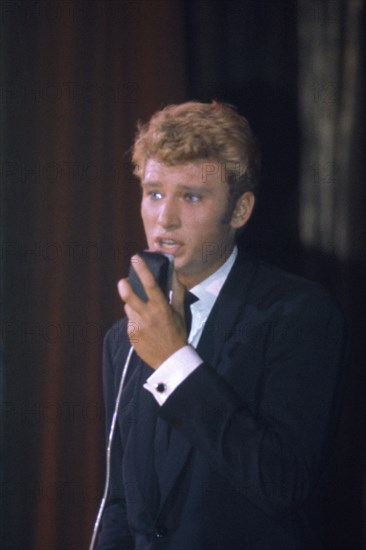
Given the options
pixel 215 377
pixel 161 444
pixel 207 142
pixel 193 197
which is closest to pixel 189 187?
pixel 193 197

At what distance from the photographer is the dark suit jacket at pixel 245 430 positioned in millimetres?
1154

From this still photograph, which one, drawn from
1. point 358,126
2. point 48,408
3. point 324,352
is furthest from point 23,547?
point 358,126

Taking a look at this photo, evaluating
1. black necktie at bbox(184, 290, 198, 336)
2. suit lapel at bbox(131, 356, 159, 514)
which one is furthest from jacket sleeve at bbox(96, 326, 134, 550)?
black necktie at bbox(184, 290, 198, 336)

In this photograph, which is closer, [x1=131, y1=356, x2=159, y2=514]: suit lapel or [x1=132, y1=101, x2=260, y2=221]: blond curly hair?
[x1=131, y1=356, x2=159, y2=514]: suit lapel

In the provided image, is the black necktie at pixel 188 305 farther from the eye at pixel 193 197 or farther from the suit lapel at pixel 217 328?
the eye at pixel 193 197

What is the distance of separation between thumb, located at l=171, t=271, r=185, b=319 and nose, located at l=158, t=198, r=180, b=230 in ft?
0.41

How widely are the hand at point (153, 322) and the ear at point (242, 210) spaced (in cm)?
36

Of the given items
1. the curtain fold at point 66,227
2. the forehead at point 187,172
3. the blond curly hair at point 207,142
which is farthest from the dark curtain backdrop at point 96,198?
Answer: the forehead at point 187,172

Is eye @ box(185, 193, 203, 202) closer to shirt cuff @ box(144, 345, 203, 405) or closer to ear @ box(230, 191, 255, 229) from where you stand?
ear @ box(230, 191, 255, 229)

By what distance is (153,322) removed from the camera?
1255mm

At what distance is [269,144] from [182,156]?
1.82 ft

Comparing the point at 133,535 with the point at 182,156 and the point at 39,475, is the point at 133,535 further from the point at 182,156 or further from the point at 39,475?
the point at 182,156

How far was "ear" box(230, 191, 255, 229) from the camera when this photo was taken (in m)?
1.56

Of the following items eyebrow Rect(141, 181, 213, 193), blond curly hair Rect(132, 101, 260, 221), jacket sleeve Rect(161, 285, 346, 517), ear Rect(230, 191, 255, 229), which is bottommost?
jacket sleeve Rect(161, 285, 346, 517)
